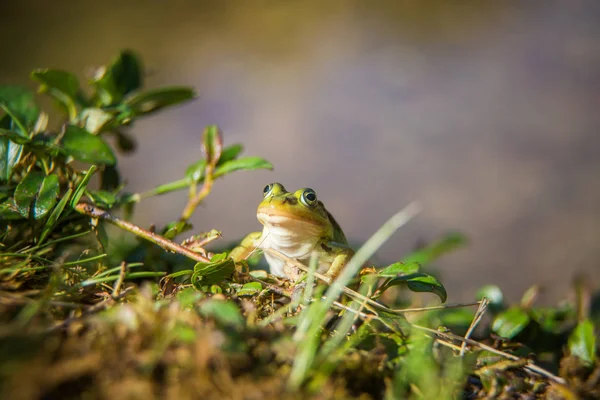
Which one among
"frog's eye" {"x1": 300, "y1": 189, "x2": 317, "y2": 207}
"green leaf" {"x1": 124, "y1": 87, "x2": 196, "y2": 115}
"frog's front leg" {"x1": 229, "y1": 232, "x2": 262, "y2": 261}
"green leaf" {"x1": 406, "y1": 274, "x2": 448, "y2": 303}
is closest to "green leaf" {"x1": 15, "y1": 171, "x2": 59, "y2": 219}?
"green leaf" {"x1": 124, "y1": 87, "x2": 196, "y2": 115}

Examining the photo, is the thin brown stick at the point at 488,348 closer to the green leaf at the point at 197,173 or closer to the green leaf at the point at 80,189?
the green leaf at the point at 197,173

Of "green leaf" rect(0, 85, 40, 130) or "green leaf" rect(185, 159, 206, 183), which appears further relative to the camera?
"green leaf" rect(185, 159, 206, 183)

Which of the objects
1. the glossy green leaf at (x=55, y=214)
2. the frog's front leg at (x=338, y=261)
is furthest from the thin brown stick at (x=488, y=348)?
the glossy green leaf at (x=55, y=214)

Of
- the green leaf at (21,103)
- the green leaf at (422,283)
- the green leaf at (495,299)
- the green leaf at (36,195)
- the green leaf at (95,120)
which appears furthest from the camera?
the green leaf at (495,299)

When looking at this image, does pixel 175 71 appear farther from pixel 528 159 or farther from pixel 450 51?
pixel 528 159

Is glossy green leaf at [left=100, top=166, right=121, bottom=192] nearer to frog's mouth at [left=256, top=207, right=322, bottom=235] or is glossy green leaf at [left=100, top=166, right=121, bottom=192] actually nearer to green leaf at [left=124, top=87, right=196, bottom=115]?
green leaf at [left=124, top=87, right=196, bottom=115]

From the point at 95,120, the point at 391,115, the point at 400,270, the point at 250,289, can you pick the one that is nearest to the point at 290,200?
the point at 250,289
